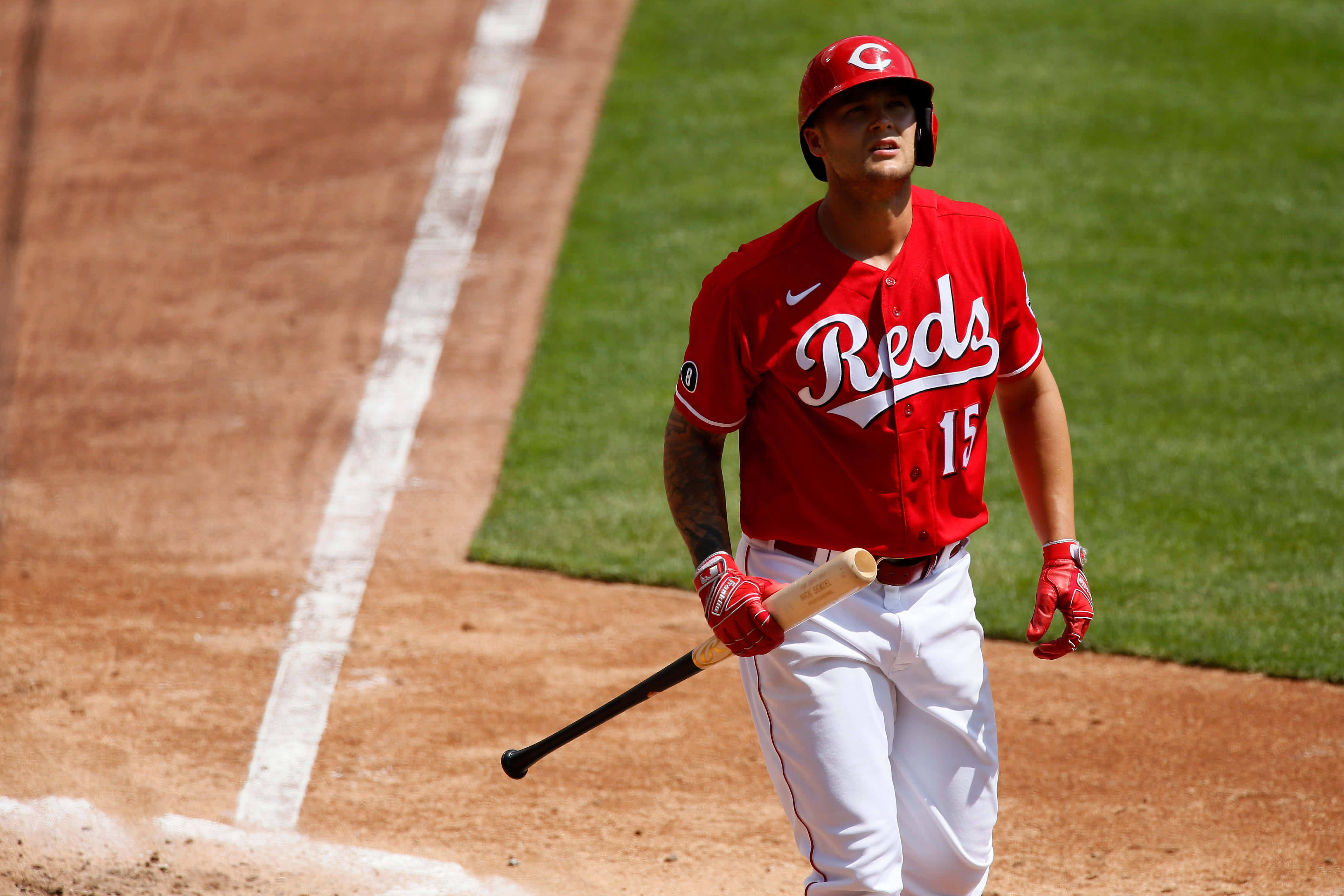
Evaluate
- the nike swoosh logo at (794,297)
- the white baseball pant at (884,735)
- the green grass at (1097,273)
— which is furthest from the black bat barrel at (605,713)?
the green grass at (1097,273)

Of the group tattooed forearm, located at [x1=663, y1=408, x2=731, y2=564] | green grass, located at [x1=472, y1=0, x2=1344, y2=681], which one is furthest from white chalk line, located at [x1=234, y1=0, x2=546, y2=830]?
tattooed forearm, located at [x1=663, y1=408, x2=731, y2=564]

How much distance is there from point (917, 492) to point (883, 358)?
30cm

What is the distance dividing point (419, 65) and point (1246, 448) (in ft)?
23.8

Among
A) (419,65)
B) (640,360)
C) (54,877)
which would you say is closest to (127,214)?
(419,65)

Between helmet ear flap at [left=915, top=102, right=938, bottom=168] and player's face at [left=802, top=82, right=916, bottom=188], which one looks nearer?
player's face at [left=802, top=82, right=916, bottom=188]

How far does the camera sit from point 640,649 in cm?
550

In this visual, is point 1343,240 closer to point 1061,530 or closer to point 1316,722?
point 1316,722

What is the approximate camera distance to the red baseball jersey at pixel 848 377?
2.98 meters

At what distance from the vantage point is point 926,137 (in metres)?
3.16

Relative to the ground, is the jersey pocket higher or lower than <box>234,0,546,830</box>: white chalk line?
higher

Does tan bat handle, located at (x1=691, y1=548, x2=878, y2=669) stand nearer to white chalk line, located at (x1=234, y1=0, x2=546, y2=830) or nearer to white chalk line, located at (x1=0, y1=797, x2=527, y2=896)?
white chalk line, located at (x1=0, y1=797, x2=527, y2=896)

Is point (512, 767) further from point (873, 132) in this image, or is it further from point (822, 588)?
point (873, 132)

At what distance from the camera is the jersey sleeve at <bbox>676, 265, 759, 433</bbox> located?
9.84 ft

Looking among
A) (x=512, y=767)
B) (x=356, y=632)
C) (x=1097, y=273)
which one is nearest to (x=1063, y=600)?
(x=512, y=767)
